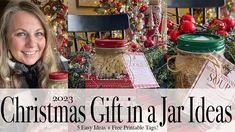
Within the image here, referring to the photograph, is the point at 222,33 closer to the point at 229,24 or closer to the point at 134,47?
the point at 229,24

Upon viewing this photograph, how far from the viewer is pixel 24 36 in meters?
0.82

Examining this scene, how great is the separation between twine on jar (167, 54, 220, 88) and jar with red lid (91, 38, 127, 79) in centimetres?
12

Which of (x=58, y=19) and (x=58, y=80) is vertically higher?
(x=58, y=19)

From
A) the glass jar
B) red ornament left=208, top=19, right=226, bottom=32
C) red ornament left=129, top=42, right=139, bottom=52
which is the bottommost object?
the glass jar

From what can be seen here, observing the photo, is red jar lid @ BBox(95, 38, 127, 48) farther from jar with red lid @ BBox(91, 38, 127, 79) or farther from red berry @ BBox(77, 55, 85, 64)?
red berry @ BBox(77, 55, 85, 64)

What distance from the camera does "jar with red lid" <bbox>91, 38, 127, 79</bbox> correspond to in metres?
0.76

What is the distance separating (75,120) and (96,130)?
0.19 ft

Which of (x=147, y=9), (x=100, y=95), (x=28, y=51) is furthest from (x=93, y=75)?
(x=147, y=9)

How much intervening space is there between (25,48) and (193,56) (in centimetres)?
37

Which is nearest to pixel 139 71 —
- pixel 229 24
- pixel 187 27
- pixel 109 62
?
pixel 109 62

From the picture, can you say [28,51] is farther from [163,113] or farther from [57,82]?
[163,113]

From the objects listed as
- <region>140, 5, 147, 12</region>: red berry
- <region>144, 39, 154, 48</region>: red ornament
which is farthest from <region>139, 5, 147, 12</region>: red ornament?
<region>144, 39, 154, 48</region>: red ornament

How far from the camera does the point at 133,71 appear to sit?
2.58 ft

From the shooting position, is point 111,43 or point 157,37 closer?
point 111,43
